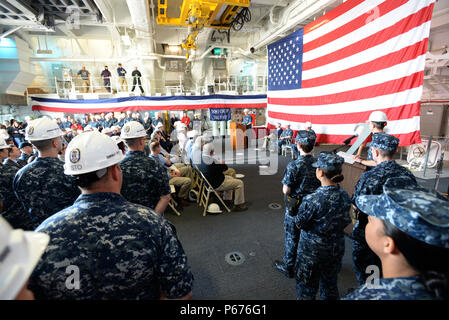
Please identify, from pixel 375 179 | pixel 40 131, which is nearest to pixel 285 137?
pixel 375 179

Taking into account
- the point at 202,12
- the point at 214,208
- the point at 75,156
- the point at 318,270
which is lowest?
the point at 214,208

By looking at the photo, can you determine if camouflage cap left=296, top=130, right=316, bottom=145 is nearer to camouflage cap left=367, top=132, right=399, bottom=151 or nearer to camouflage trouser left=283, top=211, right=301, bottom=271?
camouflage cap left=367, top=132, right=399, bottom=151

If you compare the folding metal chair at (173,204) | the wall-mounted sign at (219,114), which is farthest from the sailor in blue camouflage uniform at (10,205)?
the wall-mounted sign at (219,114)

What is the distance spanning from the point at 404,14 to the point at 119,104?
11.3 meters

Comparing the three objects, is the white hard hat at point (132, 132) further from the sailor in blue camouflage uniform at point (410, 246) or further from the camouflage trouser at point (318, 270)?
the sailor in blue camouflage uniform at point (410, 246)

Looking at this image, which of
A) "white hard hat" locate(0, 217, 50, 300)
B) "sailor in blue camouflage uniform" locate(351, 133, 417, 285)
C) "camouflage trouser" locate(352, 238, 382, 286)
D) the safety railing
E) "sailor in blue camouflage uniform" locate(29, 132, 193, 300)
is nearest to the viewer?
"white hard hat" locate(0, 217, 50, 300)

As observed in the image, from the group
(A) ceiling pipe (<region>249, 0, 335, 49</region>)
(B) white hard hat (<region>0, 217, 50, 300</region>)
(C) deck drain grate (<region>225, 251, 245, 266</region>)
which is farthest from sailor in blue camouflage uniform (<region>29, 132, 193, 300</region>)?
(A) ceiling pipe (<region>249, 0, 335, 49</region>)

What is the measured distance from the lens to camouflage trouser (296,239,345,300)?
6.97 feet

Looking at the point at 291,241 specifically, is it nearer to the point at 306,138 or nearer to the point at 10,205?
the point at 306,138

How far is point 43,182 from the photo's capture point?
2258 millimetres

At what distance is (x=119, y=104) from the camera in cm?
1082

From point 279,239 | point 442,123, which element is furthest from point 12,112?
point 442,123

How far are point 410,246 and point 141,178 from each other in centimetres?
241

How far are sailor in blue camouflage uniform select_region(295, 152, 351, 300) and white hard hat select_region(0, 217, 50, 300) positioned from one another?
2016 millimetres
